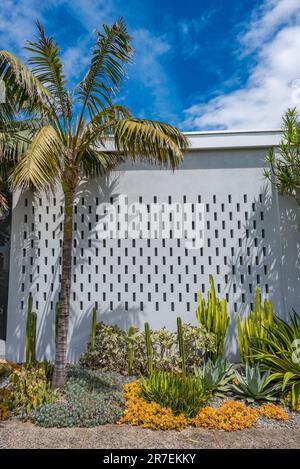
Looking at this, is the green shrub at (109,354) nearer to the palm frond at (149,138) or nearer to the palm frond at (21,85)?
the palm frond at (149,138)

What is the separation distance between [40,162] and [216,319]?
461cm

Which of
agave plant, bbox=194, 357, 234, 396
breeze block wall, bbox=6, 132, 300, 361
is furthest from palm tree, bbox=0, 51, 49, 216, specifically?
agave plant, bbox=194, 357, 234, 396

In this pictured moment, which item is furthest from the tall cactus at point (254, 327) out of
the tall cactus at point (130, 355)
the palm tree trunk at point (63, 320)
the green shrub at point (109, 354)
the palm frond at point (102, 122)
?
the palm frond at point (102, 122)

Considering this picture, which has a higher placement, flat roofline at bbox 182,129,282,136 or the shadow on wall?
flat roofline at bbox 182,129,282,136

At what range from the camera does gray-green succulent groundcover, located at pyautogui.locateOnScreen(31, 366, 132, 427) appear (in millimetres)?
4785

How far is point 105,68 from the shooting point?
5797mm

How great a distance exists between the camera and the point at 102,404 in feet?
16.9

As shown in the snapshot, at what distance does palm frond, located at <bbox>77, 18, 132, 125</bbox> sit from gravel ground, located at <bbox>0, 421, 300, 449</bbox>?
15.7 feet

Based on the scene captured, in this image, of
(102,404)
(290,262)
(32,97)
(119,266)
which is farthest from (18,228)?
(290,262)

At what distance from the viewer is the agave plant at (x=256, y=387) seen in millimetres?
5543

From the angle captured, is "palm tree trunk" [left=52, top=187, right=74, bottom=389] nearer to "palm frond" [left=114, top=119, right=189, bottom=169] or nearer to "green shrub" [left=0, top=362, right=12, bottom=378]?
"palm frond" [left=114, top=119, right=189, bottom=169]

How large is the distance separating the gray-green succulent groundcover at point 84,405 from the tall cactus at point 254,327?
8.26 feet
